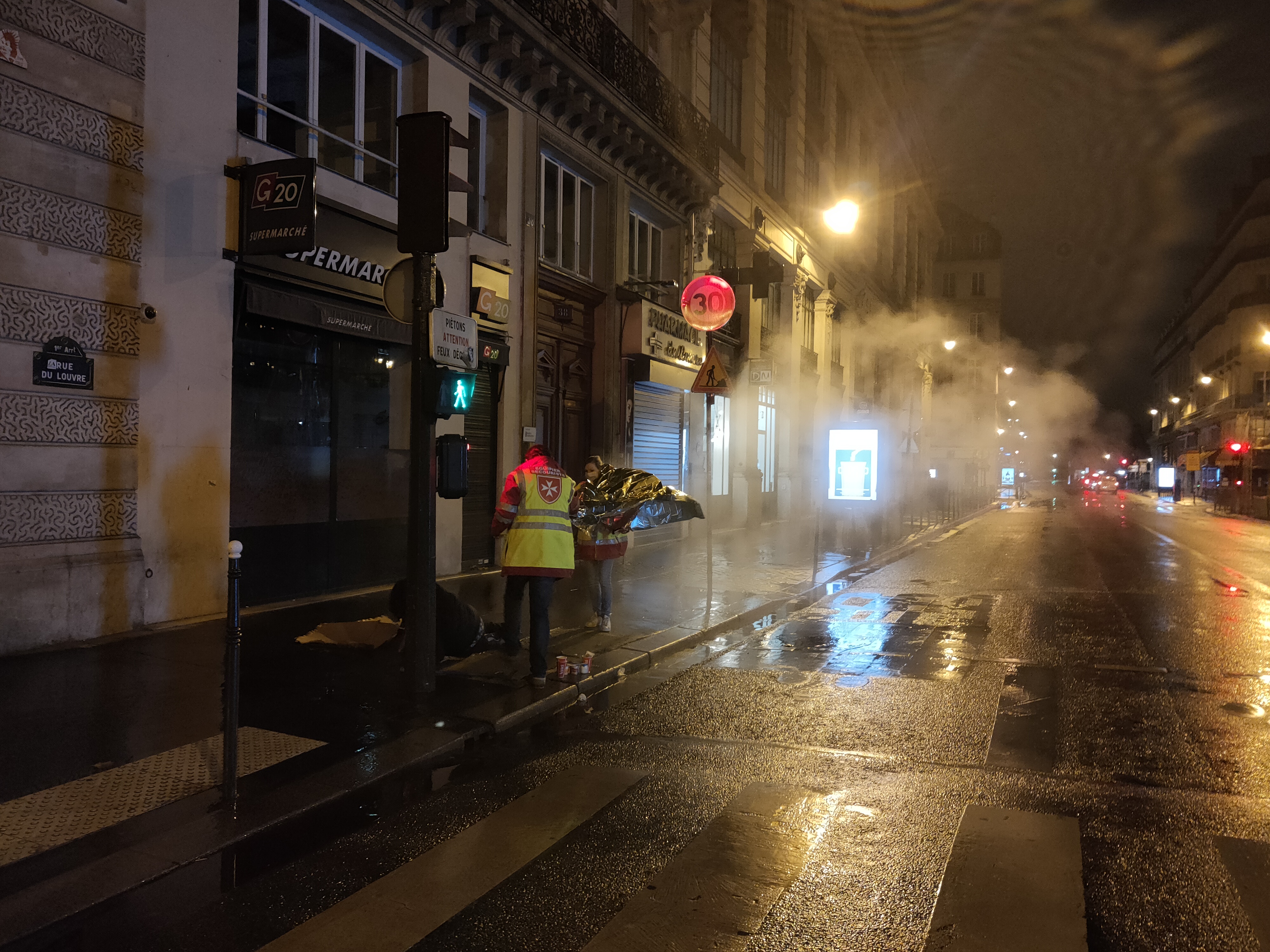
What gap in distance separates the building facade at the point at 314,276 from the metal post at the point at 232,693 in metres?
3.68

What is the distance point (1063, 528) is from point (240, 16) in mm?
24129

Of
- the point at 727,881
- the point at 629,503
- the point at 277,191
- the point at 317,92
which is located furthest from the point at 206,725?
the point at 317,92

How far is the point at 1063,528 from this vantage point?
2586 cm

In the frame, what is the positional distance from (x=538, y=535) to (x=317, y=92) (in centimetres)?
619

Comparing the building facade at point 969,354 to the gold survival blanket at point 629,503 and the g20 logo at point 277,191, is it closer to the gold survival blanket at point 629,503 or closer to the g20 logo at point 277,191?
the gold survival blanket at point 629,503

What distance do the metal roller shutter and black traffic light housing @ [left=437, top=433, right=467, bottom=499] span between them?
10.2 m

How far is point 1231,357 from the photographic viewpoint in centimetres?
6184

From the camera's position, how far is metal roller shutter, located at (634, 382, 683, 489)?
662 inches

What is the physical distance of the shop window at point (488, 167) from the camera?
1237 cm

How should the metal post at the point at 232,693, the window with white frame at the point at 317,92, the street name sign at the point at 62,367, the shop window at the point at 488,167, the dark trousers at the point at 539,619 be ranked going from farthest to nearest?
the shop window at the point at 488,167 → the window with white frame at the point at 317,92 → the street name sign at the point at 62,367 → the dark trousers at the point at 539,619 → the metal post at the point at 232,693

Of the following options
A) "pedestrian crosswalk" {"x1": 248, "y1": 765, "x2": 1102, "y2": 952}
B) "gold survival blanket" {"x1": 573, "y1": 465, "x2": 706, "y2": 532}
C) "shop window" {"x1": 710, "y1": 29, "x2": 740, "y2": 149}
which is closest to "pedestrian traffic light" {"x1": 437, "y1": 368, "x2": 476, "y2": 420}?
"gold survival blanket" {"x1": 573, "y1": 465, "x2": 706, "y2": 532}

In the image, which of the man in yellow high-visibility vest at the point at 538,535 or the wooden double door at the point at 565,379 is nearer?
the man in yellow high-visibility vest at the point at 538,535

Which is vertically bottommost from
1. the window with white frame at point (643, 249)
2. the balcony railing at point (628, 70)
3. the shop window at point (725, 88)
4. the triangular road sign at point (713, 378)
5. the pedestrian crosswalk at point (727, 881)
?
the pedestrian crosswalk at point (727, 881)

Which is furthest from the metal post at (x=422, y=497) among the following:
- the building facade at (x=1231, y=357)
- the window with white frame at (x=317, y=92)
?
the building facade at (x=1231, y=357)
